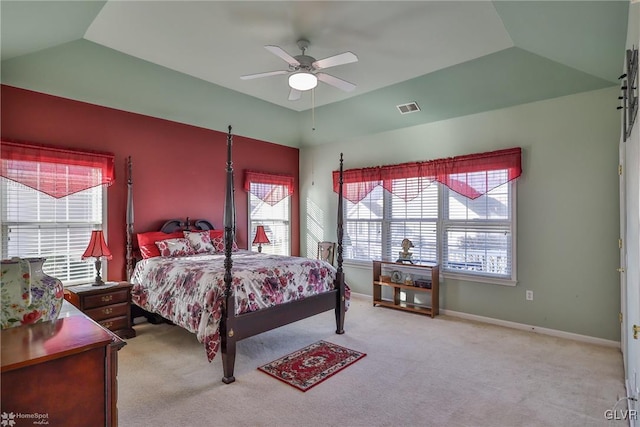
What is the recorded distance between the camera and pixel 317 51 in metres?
3.52

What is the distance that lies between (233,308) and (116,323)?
5.70ft

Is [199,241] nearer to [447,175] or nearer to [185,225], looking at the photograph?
[185,225]

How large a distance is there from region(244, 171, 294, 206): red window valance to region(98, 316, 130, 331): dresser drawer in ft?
8.65

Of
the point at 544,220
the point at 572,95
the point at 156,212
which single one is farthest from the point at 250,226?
the point at 572,95

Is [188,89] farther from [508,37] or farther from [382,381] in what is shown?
[382,381]

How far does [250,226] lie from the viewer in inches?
230

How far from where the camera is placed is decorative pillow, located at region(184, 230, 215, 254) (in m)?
4.61

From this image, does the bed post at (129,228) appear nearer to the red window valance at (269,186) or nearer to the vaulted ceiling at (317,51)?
the vaulted ceiling at (317,51)

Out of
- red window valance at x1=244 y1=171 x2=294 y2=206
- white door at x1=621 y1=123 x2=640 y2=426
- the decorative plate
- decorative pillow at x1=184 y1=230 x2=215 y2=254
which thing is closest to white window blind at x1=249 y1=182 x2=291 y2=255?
red window valance at x1=244 y1=171 x2=294 y2=206

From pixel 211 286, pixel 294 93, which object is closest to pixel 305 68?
pixel 294 93

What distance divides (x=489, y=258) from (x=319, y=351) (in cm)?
253

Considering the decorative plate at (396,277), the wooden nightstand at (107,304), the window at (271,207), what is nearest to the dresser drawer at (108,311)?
the wooden nightstand at (107,304)

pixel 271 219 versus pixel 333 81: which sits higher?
pixel 333 81

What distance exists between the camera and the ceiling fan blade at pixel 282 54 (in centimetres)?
266
